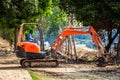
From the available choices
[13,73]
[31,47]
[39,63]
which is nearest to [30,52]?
[31,47]

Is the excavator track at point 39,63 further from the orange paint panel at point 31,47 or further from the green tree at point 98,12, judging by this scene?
the green tree at point 98,12

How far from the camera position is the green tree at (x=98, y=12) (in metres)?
27.8

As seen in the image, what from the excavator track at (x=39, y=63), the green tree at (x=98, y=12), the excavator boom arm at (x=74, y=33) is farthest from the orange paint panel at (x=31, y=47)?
the green tree at (x=98, y=12)

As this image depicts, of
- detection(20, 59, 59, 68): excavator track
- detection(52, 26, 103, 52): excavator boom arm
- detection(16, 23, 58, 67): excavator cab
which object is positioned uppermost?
detection(52, 26, 103, 52): excavator boom arm

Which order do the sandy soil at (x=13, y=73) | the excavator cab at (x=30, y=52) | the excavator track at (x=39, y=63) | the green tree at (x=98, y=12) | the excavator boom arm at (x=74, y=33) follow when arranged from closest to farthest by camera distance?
the sandy soil at (x=13, y=73)
the excavator cab at (x=30, y=52)
the excavator track at (x=39, y=63)
the green tree at (x=98, y=12)
the excavator boom arm at (x=74, y=33)

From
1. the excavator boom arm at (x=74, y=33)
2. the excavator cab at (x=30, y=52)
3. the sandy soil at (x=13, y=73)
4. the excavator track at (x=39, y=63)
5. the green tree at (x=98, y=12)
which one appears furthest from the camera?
the excavator boom arm at (x=74, y=33)

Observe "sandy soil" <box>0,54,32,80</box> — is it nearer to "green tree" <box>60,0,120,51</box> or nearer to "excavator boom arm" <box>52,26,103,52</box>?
"excavator boom arm" <box>52,26,103,52</box>

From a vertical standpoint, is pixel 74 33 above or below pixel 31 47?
above

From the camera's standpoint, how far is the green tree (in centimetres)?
2780

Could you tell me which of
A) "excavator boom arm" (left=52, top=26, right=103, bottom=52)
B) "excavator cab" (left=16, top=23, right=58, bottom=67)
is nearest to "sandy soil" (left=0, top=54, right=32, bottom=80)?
"excavator cab" (left=16, top=23, right=58, bottom=67)

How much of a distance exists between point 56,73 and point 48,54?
4597 millimetres

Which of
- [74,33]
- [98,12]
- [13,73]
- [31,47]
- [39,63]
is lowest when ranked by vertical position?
[39,63]

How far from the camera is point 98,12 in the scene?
28391 millimetres

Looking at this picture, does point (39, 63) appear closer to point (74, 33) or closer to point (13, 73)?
point (74, 33)
